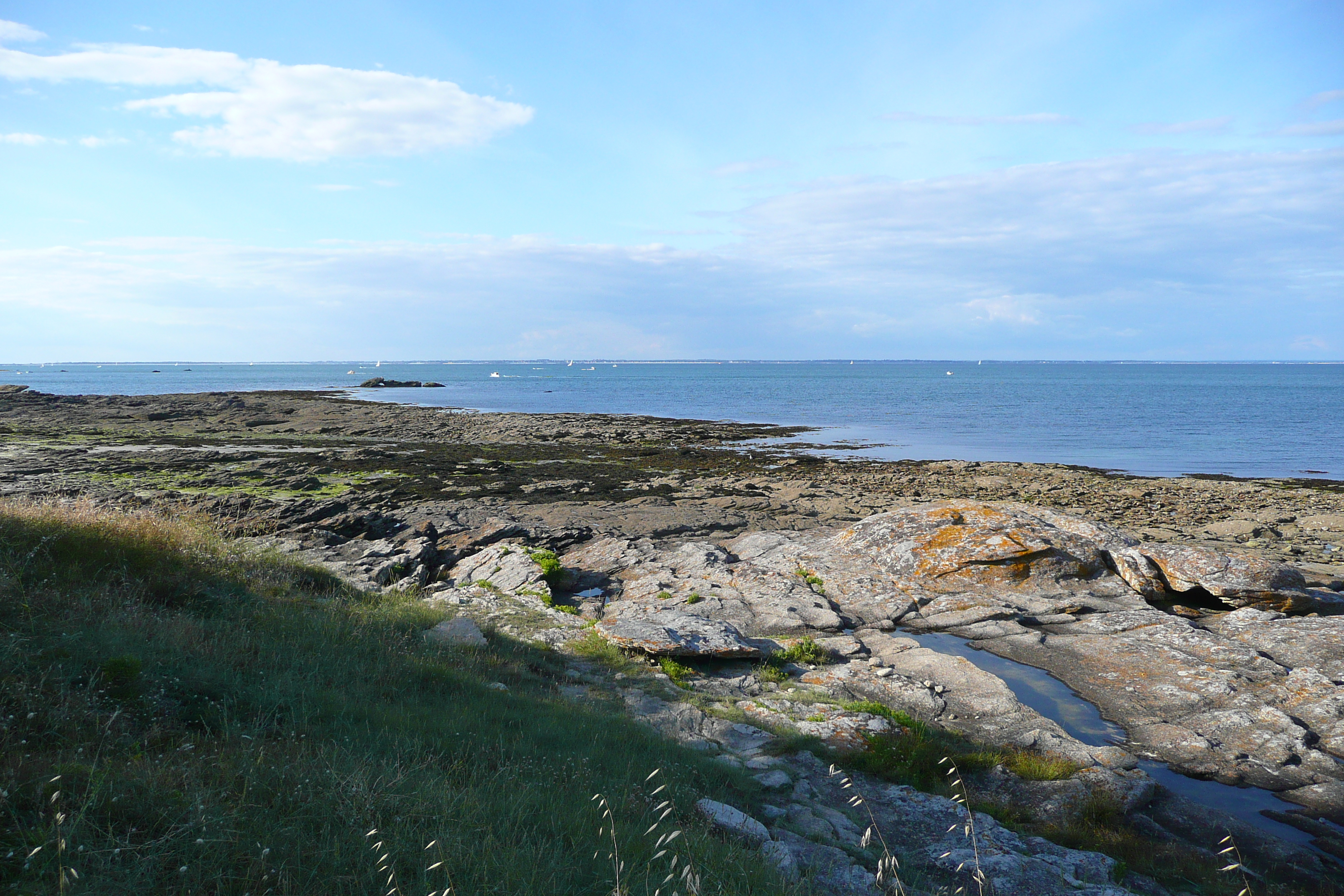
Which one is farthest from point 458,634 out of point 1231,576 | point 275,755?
point 1231,576

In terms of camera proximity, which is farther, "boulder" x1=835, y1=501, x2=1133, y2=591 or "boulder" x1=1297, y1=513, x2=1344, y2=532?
"boulder" x1=1297, y1=513, x2=1344, y2=532

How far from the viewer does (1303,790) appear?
620cm

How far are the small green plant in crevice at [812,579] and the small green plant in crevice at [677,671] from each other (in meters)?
3.62

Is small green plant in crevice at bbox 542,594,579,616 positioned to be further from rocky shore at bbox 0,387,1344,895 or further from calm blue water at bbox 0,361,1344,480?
calm blue water at bbox 0,361,1344,480

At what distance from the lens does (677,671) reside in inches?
Answer: 333

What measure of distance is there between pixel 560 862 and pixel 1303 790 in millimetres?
6765

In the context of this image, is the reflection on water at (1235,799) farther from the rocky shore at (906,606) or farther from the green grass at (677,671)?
the green grass at (677,671)

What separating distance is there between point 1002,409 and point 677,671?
61.7 meters

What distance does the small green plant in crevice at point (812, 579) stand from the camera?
1170 cm

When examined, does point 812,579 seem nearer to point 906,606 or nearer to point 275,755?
point 906,606

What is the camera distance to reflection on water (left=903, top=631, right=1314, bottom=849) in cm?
596

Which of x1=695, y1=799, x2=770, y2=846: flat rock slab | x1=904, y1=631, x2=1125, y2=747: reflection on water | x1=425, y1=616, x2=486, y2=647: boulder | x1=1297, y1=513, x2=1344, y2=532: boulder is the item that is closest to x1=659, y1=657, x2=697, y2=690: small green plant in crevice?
x1=425, y1=616, x2=486, y2=647: boulder

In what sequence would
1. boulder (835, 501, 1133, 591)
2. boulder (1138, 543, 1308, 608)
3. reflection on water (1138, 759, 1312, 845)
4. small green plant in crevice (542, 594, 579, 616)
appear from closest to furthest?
reflection on water (1138, 759, 1312, 845), boulder (1138, 543, 1308, 608), small green plant in crevice (542, 594, 579, 616), boulder (835, 501, 1133, 591)

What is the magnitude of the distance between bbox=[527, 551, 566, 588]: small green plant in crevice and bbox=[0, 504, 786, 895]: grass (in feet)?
13.8
